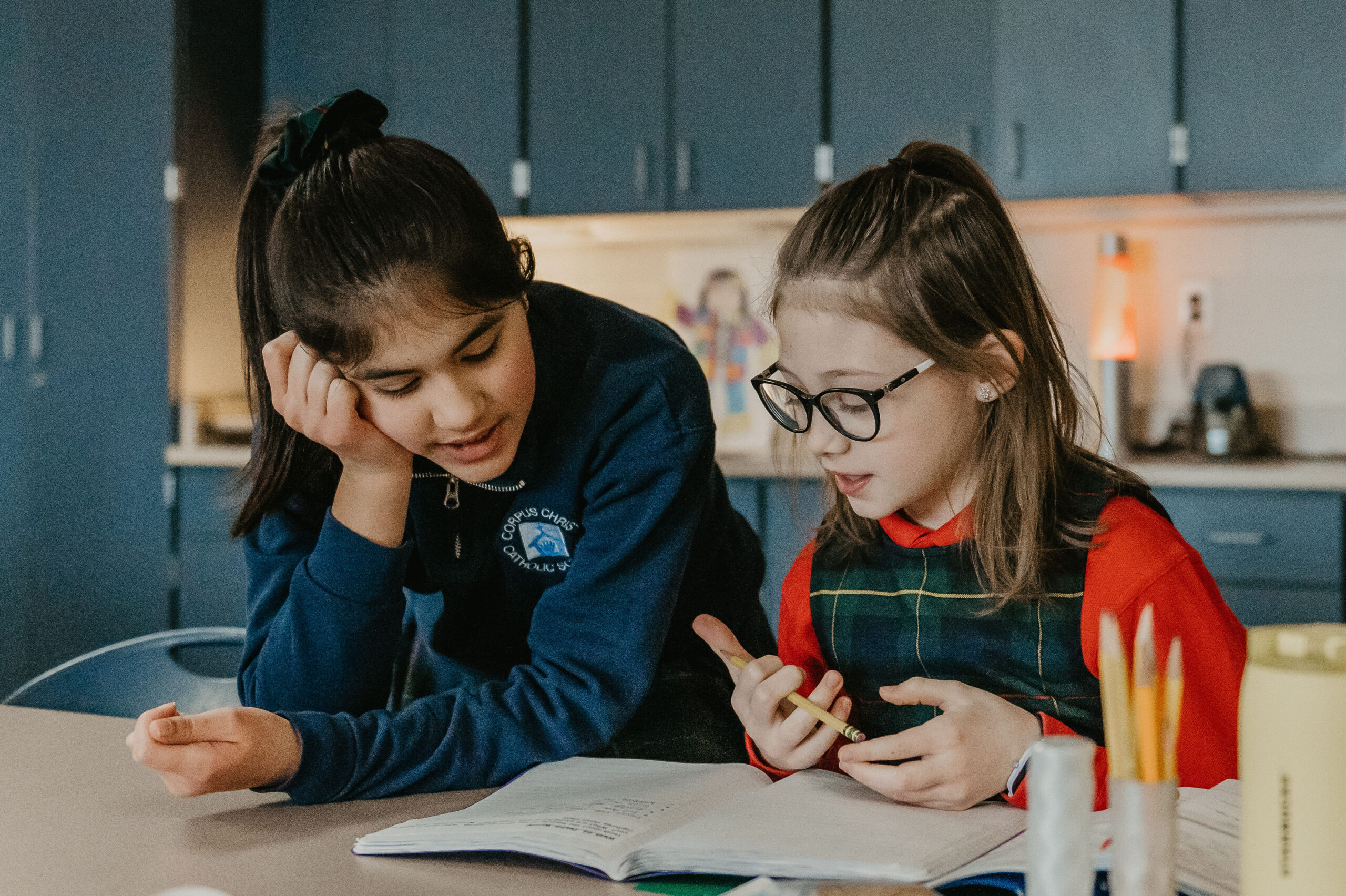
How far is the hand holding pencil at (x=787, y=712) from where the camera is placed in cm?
80

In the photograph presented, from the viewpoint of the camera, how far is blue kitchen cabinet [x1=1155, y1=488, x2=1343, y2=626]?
2260 millimetres

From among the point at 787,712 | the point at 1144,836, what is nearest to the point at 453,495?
the point at 787,712

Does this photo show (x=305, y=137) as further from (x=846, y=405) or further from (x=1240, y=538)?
(x=1240, y=538)

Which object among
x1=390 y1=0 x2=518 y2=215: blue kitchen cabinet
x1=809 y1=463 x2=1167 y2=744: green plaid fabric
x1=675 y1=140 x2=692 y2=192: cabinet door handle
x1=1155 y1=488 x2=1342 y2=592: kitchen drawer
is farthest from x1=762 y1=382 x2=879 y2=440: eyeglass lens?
x1=390 y1=0 x2=518 y2=215: blue kitchen cabinet

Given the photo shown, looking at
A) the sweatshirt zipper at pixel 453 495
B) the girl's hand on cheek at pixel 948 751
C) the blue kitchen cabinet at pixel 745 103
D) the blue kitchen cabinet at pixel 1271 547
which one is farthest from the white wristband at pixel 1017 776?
the blue kitchen cabinet at pixel 745 103

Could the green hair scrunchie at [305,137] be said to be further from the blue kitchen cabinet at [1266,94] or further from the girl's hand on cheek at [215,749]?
the blue kitchen cabinet at [1266,94]

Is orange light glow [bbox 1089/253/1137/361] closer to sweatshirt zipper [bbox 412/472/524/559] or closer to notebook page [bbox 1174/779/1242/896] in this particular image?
sweatshirt zipper [bbox 412/472/524/559]

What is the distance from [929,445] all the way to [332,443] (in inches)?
20.1

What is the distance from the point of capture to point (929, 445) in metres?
0.96

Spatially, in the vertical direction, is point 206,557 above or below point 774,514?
below

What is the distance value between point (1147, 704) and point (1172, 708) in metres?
0.01

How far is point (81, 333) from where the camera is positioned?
3086 millimetres

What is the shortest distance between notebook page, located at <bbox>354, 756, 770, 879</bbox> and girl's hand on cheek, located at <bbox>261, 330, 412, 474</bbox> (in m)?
0.31

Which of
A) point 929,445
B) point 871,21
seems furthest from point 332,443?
point 871,21
